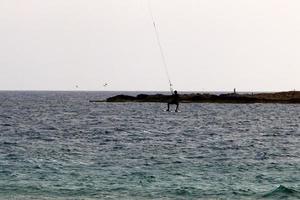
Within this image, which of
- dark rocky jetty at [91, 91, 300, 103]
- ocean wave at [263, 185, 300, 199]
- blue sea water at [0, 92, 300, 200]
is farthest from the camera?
dark rocky jetty at [91, 91, 300, 103]

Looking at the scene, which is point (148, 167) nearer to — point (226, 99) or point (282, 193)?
point (282, 193)

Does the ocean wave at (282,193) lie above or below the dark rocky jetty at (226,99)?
below

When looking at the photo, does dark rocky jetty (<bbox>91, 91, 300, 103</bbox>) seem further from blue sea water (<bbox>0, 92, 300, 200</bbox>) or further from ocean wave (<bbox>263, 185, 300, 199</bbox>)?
ocean wave (<bbox>263, 185, 300, 199</bbox>)

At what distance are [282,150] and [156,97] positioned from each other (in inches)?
4668

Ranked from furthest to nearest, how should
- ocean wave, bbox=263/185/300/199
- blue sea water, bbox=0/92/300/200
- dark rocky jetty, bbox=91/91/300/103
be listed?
dark rocky jetty, bbox=91/91/300/103, blue sea water, bbox=0/92/300/200, ocean wave, bbox=263/185/300/199

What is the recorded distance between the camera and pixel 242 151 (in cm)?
3644

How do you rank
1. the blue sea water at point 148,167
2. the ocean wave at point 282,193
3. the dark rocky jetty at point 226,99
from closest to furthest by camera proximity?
1. the ocean wave at point 282,193
2. the blue sea water at point 148,167
3. the dark rocky jetty at point 226,99

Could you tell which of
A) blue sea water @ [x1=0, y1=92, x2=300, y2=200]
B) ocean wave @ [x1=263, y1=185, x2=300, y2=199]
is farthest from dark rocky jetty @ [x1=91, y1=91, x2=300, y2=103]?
ocean wave @ [x1=263, y1=185, x2=300, y2=199]

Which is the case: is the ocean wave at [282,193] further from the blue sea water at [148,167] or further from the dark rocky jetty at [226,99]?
the dark rocky jetty at [226,99]

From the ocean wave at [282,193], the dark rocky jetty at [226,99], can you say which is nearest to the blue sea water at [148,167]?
the ocean wave at [282,193]

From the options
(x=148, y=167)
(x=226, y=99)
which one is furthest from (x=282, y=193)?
(x=226, y=99)

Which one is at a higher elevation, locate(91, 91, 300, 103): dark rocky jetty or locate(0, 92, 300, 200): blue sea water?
locate(91, 91, 300, 103): dark rocky jetty

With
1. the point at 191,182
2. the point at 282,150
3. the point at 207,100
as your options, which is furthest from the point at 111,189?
the point at 207,100

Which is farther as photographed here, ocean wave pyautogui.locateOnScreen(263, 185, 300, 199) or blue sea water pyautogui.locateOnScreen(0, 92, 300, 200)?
blue sea water pyautogui.locateOnScreen(0, 92, 300, 200)
